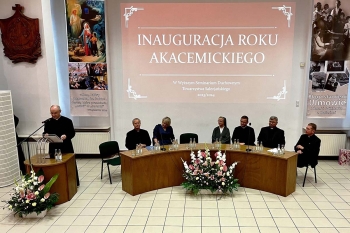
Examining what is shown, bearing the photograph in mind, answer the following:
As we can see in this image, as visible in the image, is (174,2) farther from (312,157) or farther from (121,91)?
(312,157)

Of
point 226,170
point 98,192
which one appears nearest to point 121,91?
point 98,192


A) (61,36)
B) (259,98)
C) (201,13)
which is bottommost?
(259,98)

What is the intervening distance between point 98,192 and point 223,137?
2736mm

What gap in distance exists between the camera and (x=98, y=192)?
488 centimetres

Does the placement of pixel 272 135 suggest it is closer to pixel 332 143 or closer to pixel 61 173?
pixel 332 143

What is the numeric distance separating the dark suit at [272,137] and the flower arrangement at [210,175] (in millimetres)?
1259

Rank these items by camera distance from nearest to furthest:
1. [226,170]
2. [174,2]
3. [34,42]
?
[226,170] < [34,42] < [174,2]

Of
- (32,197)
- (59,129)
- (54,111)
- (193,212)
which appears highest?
(54,111)

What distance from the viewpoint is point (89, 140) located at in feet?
21.6

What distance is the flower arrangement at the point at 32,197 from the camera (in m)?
3.87

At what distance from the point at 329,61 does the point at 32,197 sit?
6474mm

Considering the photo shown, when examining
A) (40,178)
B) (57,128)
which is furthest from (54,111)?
(40,178)

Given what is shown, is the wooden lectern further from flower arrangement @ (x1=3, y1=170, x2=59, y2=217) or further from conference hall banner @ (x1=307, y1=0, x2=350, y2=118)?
conference hall banner @ (x1=307, y1=0, x2=350, y2=118)

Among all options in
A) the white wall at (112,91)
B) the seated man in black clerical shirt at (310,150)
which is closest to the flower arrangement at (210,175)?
the seated man in black clerical shirt at (310,150)
